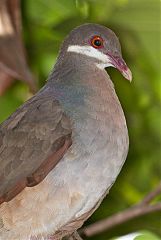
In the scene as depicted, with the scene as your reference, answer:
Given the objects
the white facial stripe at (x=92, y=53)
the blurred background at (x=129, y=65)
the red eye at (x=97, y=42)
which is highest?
the red eye at (x=97, y=42)

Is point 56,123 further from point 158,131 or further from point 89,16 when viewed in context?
point 158,131

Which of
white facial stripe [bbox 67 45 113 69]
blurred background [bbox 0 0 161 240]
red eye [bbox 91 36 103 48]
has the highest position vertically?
red eye [bbox 91 36 103 48]

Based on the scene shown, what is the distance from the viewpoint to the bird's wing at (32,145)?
3.56 meters

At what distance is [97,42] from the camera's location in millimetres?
3846

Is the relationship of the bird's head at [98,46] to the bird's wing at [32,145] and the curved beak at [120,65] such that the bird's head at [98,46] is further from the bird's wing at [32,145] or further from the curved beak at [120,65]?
the bird's wing at [32,145]

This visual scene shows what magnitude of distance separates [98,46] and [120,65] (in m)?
0.15

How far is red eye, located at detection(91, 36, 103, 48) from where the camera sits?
12.6 feet

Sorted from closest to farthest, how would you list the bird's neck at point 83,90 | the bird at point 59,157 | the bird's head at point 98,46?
the bird at point 59,157 → the bird's neck at point 83,90 → the bird's head at point 98,46

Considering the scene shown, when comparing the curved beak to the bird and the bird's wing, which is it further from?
the bird's wing

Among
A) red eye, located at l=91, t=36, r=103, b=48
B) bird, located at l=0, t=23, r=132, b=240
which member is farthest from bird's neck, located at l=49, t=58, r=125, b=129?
red eye, located at l=91, t=36, r=103, b=48

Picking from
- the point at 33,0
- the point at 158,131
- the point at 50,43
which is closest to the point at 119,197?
the point at 158,131

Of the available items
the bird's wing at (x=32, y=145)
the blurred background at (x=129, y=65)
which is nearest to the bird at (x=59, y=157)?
the bird's wing at (x=32, y=145)

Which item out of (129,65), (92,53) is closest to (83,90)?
(92,53)

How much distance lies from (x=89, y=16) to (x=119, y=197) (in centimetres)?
125
